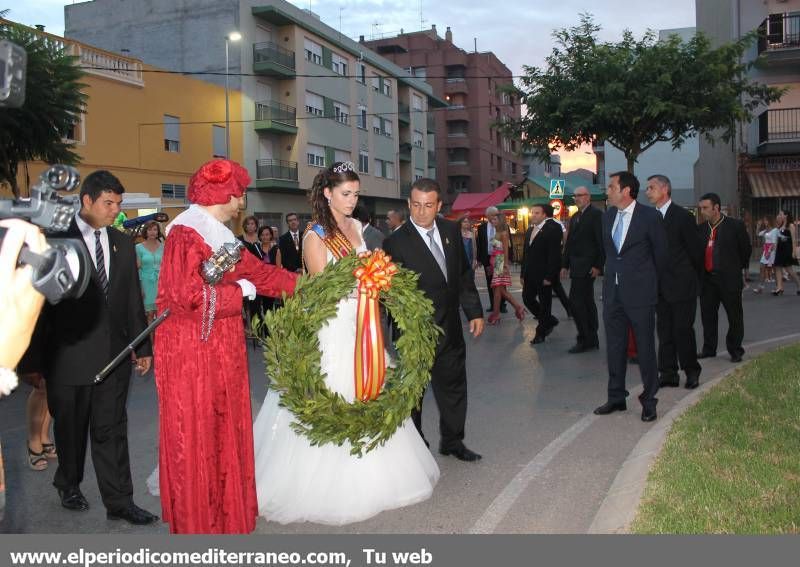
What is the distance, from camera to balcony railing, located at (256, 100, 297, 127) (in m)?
40.2

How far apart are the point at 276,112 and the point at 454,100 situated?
39.3 meters

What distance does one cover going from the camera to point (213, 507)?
4039mm

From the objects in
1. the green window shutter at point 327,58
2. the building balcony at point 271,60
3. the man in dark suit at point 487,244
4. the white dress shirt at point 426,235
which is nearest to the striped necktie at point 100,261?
the white dress shirt at point 426,235

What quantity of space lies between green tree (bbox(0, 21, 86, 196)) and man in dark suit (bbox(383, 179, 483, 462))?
44.4 ft

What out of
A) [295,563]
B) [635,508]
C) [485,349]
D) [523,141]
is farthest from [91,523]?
[523,141]

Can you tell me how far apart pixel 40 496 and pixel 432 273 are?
3.09 metres

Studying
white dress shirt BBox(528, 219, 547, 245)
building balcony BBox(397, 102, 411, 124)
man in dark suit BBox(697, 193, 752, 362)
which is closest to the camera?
man in dark suit BBox(697, 193, 752, 362)

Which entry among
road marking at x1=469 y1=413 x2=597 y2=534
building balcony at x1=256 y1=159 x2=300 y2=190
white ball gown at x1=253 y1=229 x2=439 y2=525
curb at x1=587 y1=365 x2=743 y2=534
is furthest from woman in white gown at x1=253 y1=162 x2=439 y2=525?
building balcony at x1=256 y1=159 x2=300 y2=190

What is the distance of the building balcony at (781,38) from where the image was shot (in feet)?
96.6

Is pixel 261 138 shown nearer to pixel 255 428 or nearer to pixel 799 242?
pixel 799 242

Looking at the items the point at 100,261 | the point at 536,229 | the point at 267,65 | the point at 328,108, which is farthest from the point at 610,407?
the point at 328,108

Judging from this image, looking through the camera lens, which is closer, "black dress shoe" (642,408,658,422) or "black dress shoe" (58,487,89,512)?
"black dress shoe" (58,487,89,512)

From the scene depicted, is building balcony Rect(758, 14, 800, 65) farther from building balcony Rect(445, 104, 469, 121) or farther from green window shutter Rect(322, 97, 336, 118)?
building balcony Rect(445, 104, 469, 121)

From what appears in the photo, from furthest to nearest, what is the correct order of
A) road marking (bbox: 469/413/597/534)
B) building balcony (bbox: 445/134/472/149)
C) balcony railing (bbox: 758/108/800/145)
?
building balcony (bbox: 445/134/472/149) → balcony railing (bbox: 758/108/800/145) → road marking (bbox: 469/413/597/534)
